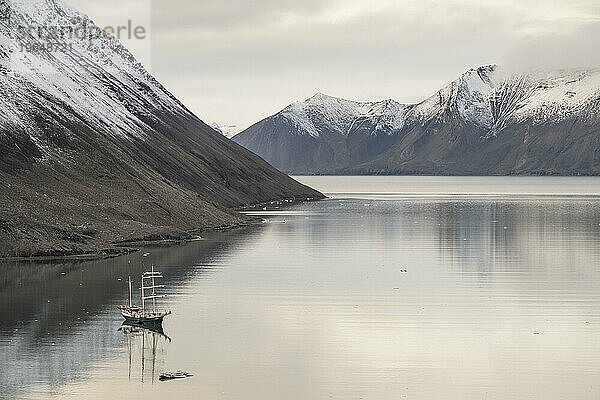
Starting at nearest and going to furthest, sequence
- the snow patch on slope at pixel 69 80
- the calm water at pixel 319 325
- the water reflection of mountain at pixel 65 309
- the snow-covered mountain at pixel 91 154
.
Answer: the calm water at pixel 319 325, the water reflection of mountain at pixel 65 309, the snow-covered mountain at pixel 91 154, the snow patch on slope at pixel 69 80

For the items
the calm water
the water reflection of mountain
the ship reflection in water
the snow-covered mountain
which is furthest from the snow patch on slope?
the ship reflection in water

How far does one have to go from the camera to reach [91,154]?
117 metres

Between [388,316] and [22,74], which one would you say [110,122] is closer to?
[22,74]

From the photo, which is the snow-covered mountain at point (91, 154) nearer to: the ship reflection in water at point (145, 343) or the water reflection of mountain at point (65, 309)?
the water reflection of mountain at point (65, 309)

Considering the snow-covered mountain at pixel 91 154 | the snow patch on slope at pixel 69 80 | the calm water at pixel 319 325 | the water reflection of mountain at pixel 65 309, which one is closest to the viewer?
the calm water at pixel 319 325

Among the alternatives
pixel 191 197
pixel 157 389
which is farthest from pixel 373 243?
pixel 157 389

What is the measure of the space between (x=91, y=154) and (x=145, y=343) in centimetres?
7377

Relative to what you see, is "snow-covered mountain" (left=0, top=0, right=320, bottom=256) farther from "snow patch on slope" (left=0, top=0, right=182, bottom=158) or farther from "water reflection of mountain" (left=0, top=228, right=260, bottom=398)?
"water reflection of mountain" (left=0, top=228, right=260, bottom=398)

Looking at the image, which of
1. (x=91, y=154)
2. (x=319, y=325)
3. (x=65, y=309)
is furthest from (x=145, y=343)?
(x=91, y=154)

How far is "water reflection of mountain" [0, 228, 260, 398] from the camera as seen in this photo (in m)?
41.5

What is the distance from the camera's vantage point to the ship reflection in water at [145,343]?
41.3m

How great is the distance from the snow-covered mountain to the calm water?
7.67 metres

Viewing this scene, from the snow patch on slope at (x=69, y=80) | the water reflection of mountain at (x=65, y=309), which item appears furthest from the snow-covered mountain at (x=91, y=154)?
the water reflection of mountain at (x=65, y=309)

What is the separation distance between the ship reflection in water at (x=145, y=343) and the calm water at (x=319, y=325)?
0.09 meters
